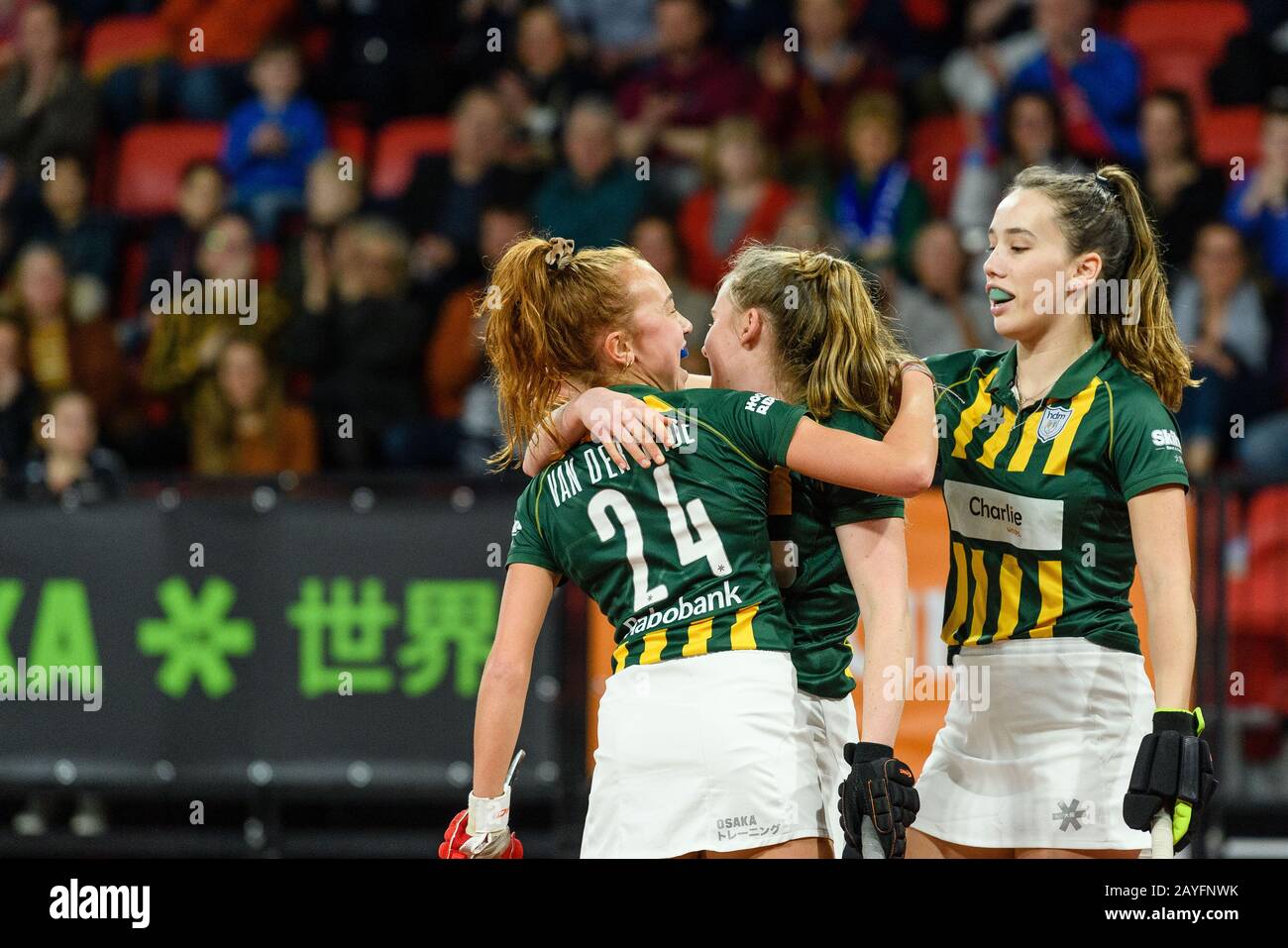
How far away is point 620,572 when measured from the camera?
10.5ft

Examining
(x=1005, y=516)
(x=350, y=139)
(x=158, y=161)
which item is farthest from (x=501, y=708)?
(x=158, y=161)

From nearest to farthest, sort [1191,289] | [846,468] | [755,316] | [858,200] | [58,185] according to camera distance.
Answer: [846,468] → [755,316] → [1191,289] → [858,200] → [58,185]

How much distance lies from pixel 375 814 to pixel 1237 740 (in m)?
3.43

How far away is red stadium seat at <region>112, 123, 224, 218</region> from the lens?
30.4ft

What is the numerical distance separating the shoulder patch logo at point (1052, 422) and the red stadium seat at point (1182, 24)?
18.9ft

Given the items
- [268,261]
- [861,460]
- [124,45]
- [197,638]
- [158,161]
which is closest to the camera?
[861,460]

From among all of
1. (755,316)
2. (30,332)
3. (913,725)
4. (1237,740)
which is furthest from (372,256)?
(755,316)

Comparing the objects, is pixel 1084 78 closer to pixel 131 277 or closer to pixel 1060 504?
pixel 131 277

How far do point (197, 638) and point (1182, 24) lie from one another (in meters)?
5.94

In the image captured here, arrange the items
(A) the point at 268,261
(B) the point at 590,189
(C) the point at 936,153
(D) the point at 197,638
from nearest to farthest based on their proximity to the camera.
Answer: (D) the point at 197,638
(B) the point at 590,189
(C) the point at 936,153
(A) the point at 268,261

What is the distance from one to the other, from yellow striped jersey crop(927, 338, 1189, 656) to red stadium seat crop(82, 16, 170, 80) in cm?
742

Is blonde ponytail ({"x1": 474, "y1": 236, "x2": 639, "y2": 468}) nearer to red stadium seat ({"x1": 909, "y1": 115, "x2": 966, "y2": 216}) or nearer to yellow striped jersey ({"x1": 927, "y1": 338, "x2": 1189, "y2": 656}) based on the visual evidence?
yellow striped jersey ({"x1": 927, "y1": 338, "x2": 1189, "y2": 656})

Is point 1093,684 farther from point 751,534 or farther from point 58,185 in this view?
point 58,185

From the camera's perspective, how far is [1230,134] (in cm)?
820
